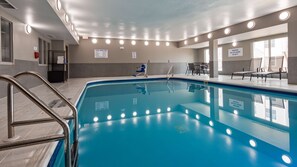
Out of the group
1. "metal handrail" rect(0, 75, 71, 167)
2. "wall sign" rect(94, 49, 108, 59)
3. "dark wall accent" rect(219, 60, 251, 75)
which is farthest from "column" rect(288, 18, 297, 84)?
"wall sign" rect(94, 49, 108, 59)

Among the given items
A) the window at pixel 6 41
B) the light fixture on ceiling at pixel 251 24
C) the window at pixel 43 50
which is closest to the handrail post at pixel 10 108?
the window at pixel 6 41

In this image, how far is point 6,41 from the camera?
16.3 feet

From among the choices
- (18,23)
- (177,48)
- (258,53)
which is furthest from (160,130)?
(177,48)

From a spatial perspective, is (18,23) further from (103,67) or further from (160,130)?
(103,67)

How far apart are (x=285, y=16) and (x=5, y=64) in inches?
332

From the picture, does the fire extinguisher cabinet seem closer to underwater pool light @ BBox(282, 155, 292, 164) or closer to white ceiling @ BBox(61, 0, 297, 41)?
white ceiling @ BBox(61, 0, 297, 41)

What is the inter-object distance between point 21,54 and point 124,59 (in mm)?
7411

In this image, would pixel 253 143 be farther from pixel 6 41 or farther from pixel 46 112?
pixel 6 41

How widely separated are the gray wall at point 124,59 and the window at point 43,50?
317cm

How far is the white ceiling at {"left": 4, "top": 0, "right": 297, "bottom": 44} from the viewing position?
201 inches

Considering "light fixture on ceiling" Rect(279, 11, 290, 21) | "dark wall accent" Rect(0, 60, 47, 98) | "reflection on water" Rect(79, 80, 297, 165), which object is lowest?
"reflection on water" Rect(79, 80, 297, 165)

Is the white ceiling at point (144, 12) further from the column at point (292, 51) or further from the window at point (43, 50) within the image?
the window at point (43, 50)

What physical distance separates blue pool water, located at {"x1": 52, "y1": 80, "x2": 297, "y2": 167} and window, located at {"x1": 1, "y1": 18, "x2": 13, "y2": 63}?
2529mm

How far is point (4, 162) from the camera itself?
151 cm
